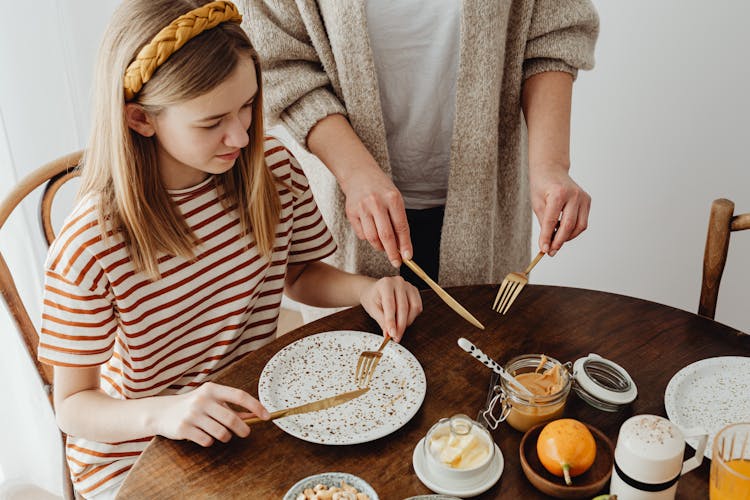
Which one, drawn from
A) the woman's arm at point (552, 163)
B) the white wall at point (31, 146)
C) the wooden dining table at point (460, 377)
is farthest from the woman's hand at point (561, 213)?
the white wall at point (31, 146)

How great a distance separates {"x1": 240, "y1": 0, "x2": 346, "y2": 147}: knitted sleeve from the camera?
129 centimetres

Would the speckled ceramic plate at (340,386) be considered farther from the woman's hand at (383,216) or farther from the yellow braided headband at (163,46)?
the yellow braided headband at (163,46)

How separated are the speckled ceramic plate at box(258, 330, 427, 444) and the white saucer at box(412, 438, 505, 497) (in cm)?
7

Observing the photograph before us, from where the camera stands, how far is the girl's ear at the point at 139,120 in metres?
1.06

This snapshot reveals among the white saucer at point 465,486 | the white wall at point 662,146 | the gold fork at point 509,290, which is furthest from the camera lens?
the white wall at point 662,146

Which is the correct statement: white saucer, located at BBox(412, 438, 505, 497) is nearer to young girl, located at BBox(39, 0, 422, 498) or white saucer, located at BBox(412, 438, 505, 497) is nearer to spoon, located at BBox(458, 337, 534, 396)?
spoon, located at BBox(458, 337, 534, 396)

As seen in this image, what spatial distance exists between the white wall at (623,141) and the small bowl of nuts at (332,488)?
1.22 m

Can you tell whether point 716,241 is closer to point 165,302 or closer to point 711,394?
point 711,394

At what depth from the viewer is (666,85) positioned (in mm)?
2041

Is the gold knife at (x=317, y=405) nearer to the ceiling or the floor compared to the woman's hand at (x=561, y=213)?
nearer to the floor

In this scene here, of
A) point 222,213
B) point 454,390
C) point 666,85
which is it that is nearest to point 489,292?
point 454,390

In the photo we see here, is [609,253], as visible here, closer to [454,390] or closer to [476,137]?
[476,137]

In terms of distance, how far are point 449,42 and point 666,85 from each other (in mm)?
1001

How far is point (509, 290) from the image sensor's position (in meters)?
1.25
